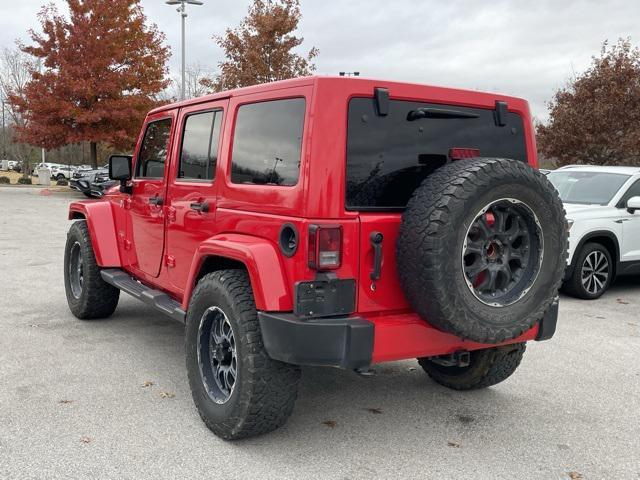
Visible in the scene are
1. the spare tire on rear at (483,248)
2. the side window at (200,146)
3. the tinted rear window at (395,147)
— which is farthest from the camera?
the side window at (200,146)

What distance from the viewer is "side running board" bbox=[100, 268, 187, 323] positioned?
13.9 feet

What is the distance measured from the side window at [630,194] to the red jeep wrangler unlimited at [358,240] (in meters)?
4.86

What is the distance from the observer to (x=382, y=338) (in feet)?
10.3

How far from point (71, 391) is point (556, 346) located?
4.08 m

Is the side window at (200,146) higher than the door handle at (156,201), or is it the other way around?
the side window at (200,146)

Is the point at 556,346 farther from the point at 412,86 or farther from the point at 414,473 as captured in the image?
the point at 412,86

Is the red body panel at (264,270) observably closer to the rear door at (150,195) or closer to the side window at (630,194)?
the rear door at (150,195)

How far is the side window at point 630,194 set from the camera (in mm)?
7996

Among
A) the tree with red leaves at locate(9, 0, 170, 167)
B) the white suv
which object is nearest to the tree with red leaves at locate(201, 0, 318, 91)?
the tree with red leaves at locate(9, 0, 170, 167)

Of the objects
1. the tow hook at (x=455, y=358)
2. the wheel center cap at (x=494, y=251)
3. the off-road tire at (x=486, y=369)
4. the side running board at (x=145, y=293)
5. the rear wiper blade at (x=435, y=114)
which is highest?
the rear wiper blade at (x=435, y=114)

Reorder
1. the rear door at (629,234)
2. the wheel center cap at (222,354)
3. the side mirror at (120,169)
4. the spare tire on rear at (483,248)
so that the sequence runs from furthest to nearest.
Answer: the rear door at (629,234), the side mirror at (120,169), the wheel center cap at (222,354), the spare tire on rear at (483,248)

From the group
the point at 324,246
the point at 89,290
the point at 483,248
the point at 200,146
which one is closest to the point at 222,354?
the point at 324,246

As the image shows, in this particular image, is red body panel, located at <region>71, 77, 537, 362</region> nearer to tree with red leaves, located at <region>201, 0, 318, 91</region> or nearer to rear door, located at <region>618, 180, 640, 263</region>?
rear door, located at <region>618, 180, 640, 263</region>

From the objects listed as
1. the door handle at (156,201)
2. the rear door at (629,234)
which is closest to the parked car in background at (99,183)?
the rear door at (629,234)
